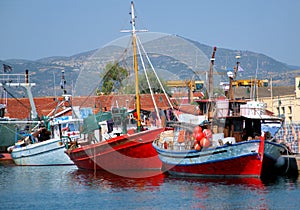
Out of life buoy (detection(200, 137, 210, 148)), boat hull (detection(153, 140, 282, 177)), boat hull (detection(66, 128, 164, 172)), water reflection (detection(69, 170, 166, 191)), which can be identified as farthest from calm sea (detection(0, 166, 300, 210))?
life buoy (detection(200, 137, 210, 148))

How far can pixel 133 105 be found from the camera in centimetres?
5175

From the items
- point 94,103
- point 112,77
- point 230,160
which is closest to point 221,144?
point 230,160

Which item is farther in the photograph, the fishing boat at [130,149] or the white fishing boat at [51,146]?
the white fishing boat at [51,146]

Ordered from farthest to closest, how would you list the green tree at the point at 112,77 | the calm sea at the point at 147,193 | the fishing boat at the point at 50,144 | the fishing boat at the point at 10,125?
1. the green tree at the point at 112,77
2. the fishing boat at the point at 10,125
3. the fishing boat at the point at 50,144
4. the calm sea at the point at 147,193

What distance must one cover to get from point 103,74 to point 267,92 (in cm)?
2242

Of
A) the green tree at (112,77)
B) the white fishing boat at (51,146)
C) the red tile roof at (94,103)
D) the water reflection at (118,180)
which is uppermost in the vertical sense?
the green tree at (112,77)

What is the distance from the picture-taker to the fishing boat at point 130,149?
40.8m

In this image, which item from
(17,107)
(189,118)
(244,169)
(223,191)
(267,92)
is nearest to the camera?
(223,191)

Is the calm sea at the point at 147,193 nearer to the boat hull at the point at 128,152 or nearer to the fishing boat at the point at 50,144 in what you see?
the boat hull at the point at 128,152

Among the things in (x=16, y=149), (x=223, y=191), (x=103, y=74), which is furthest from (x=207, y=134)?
(x=103, y=74)

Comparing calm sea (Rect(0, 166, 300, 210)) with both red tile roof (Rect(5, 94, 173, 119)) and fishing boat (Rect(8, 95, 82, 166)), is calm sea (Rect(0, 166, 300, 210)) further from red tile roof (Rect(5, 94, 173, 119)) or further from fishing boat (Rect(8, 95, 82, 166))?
red tile roof (Rect(5, 94, 173, 119))

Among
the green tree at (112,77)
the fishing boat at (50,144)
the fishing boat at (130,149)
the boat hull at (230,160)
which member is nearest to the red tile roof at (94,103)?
the green tree at (112,77)

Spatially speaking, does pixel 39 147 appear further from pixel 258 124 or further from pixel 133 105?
pixel 258 124

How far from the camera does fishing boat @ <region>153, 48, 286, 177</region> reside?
115ft
